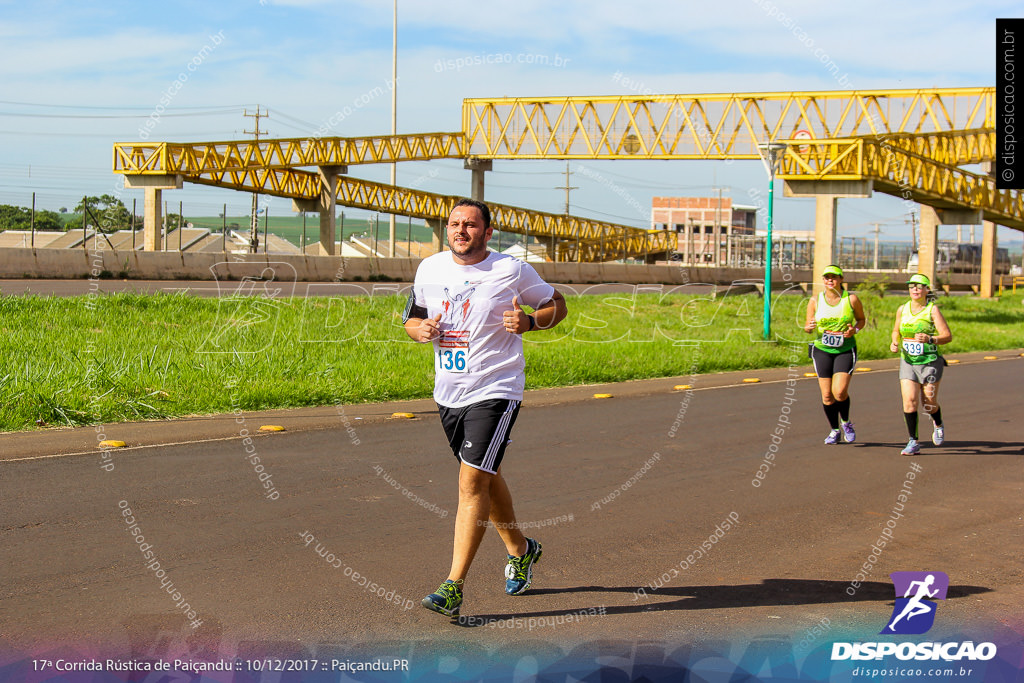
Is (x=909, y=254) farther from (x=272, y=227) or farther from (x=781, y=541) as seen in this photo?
(x=781, y=541)

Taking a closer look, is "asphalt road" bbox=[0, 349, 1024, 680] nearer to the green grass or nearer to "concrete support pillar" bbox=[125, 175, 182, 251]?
the green grass

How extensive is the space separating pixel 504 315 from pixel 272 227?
131 feet

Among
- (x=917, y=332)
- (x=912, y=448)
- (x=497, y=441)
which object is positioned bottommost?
(x=912, y=448)

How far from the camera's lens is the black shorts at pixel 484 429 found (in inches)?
213

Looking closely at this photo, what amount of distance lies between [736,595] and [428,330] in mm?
2226

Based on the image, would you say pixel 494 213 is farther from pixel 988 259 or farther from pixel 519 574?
pixel 519 574

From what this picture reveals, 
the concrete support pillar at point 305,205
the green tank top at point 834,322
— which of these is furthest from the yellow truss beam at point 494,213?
the green tank top at point 834,322

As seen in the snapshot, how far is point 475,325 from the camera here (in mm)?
5430

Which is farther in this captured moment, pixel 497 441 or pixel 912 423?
pixel 912 423

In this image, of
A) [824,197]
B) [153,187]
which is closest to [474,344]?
[824,197]

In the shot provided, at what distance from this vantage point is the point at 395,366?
52.6 ft

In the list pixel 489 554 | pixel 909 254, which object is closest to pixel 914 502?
pixel 489 554

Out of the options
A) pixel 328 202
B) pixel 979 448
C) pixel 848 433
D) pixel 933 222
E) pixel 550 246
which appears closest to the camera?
pixel 979 448

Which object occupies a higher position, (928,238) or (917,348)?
(928,238)
